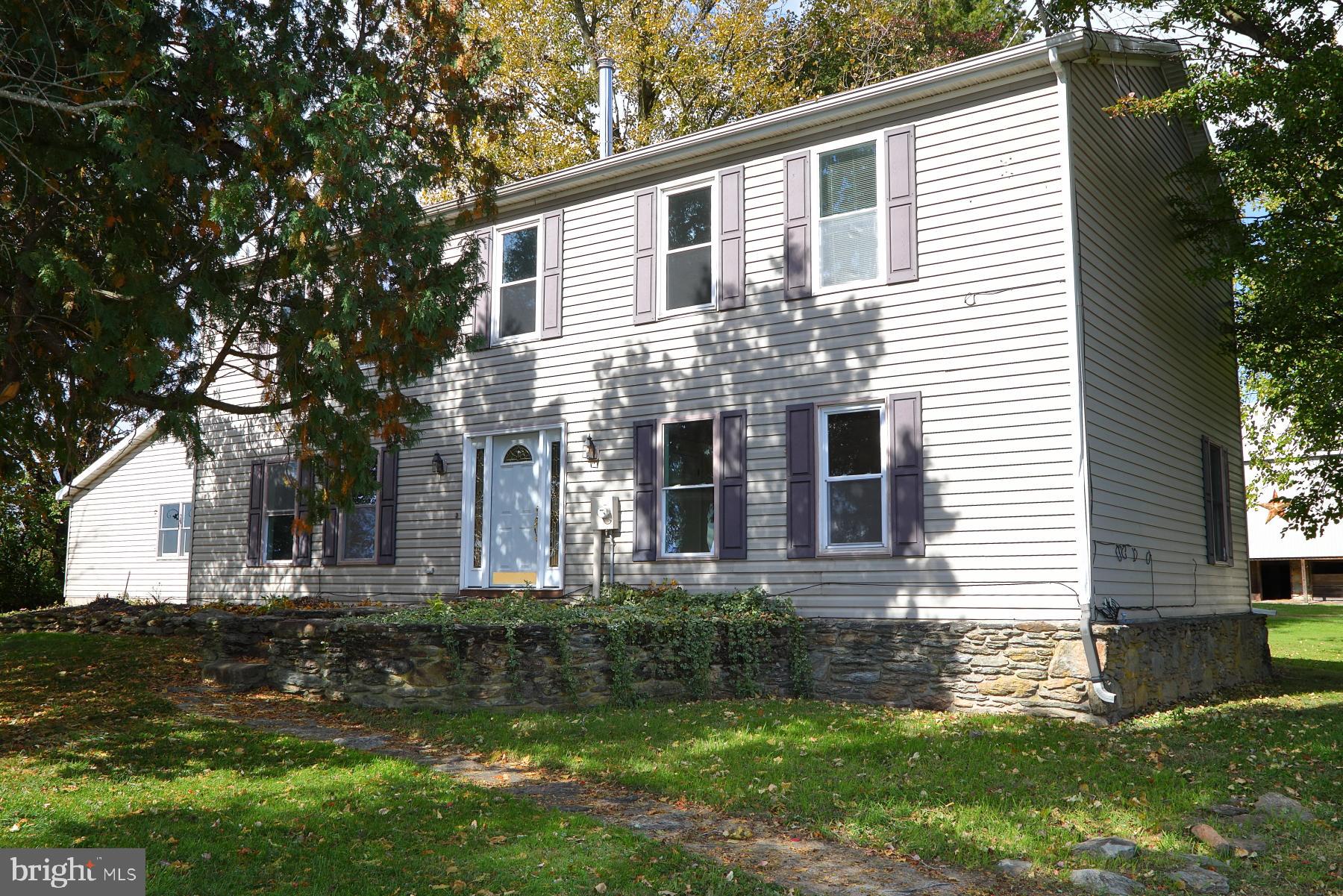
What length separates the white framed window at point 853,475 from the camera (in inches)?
419

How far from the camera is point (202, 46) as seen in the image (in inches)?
334

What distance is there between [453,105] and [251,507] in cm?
870

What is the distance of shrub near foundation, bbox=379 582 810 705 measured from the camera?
376 inches

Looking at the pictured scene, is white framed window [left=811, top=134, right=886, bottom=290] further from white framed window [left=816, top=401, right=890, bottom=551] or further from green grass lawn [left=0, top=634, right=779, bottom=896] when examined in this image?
green grass lawn [left=0, top=634, right=779, bottom=896]

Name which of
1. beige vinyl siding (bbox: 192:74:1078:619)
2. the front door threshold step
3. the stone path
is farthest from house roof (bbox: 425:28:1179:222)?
the stone path

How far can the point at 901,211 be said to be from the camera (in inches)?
424

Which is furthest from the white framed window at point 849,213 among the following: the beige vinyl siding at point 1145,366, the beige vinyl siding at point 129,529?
the beige vinyl siding at point 129,529

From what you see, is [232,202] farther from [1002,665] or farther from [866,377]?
[1002,665]

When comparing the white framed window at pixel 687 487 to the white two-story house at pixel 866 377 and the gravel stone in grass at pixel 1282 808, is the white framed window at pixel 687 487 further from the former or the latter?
the gravel stone in grass at pixel 1282 808

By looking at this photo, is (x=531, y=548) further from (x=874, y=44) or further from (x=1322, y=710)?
(x=874, y=44)

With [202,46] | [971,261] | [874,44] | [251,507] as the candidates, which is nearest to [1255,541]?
[874,44]

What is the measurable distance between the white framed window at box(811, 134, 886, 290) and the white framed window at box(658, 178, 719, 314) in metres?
1.32

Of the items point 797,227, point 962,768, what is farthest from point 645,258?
point 962,768

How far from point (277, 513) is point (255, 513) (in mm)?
388
